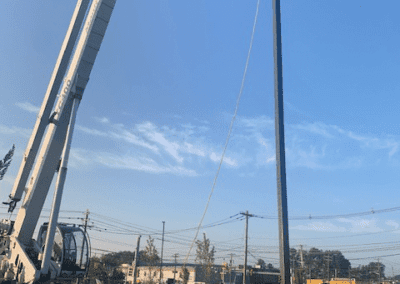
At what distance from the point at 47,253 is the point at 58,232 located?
303 cm

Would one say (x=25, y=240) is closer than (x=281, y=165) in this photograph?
No

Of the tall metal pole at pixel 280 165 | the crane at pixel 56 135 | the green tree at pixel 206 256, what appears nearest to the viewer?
the tall metal pole at pixel 280 165

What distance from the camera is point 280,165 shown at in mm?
8977

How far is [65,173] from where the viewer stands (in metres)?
14.0

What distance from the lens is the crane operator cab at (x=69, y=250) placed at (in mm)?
15129

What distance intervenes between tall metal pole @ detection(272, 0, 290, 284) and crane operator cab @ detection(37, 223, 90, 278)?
10.2m

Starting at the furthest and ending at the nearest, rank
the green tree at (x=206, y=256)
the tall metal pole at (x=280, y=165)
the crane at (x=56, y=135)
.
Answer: the green tree at (x=206, y=256) → the crane at (x=56, y=135) → the tall metal pole at (x=280, y=165)

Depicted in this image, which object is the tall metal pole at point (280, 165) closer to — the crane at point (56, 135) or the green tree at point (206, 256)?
A: the crane at point (56, 135)

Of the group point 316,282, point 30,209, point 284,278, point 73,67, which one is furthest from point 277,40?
point 316,282

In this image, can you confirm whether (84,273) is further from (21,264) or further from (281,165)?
(281,165)

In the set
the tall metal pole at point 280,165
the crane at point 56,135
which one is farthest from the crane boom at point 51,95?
the tall metal pole at point 280,165

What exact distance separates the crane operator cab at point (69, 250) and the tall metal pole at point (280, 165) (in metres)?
10.2

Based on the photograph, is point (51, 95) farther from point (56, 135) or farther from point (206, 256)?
point (206, 256)

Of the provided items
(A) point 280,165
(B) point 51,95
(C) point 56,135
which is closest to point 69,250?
(C) point 56,135
